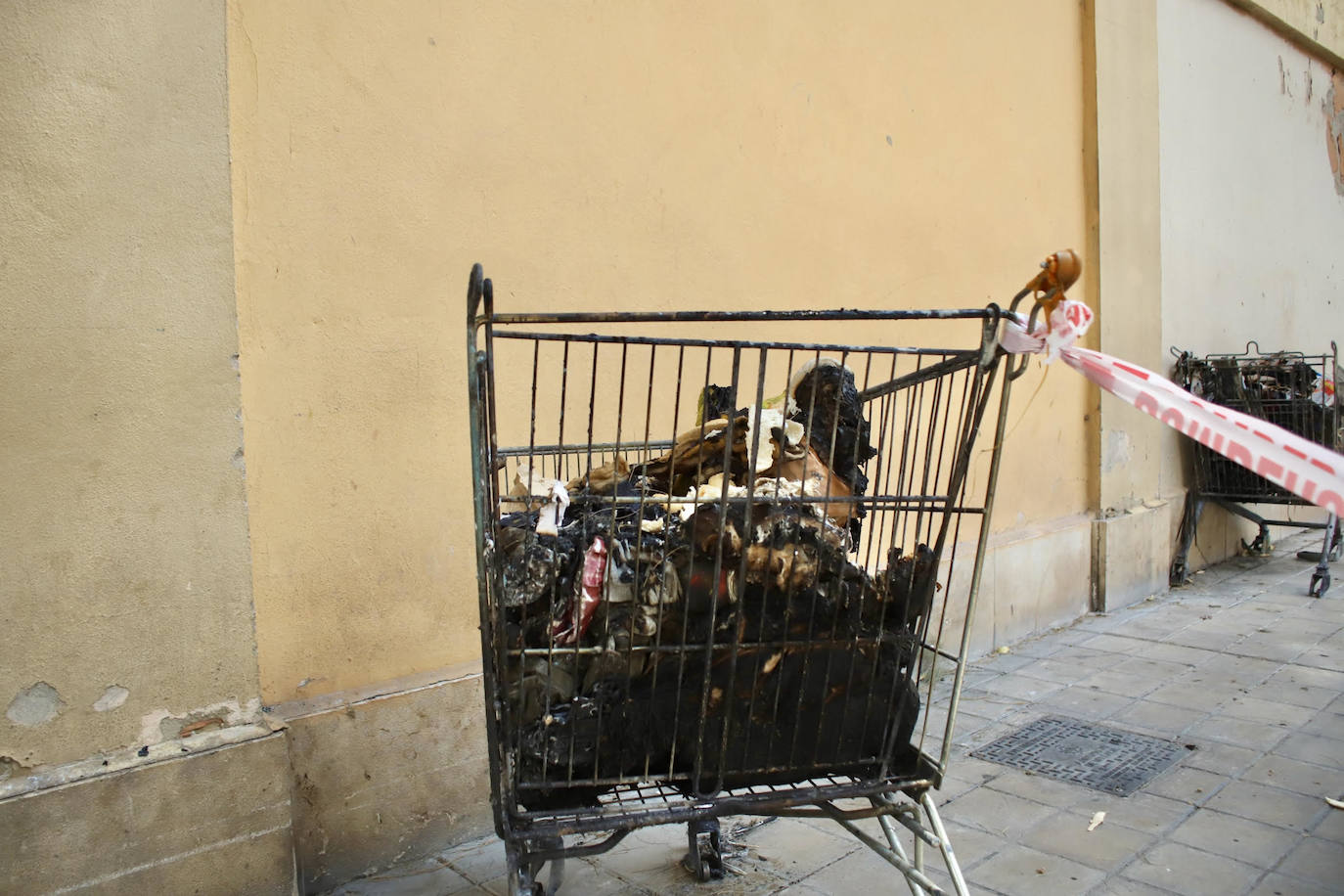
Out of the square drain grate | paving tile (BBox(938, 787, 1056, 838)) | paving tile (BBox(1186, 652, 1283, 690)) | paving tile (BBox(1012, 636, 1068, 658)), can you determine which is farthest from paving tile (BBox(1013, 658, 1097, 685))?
paving tile (BBox(938, 787, 1056, 838))

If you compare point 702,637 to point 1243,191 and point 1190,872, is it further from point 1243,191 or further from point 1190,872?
point 1243,191

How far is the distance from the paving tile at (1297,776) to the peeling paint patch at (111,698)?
11.4 feet

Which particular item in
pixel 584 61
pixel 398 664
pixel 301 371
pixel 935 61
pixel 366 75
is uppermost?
pixel 935 61

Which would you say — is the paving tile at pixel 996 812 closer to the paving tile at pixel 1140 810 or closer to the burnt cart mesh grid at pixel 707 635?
the paving tile at pixel 1140 810

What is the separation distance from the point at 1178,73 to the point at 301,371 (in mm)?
6468

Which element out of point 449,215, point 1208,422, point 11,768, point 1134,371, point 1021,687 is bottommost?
point 1021,687

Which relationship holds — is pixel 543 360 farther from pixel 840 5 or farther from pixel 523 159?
pixel 840 5

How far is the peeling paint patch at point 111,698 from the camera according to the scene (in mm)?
2199

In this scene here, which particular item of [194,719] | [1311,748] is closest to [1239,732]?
[1311,748]

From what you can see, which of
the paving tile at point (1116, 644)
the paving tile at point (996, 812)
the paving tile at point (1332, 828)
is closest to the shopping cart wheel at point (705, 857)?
the paving tile at point (996, 812)

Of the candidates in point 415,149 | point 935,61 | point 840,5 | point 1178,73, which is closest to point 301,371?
point 415,149

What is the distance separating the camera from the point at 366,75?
2762 millimetres

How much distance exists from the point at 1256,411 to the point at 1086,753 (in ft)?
12.9

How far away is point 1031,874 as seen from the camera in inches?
104
